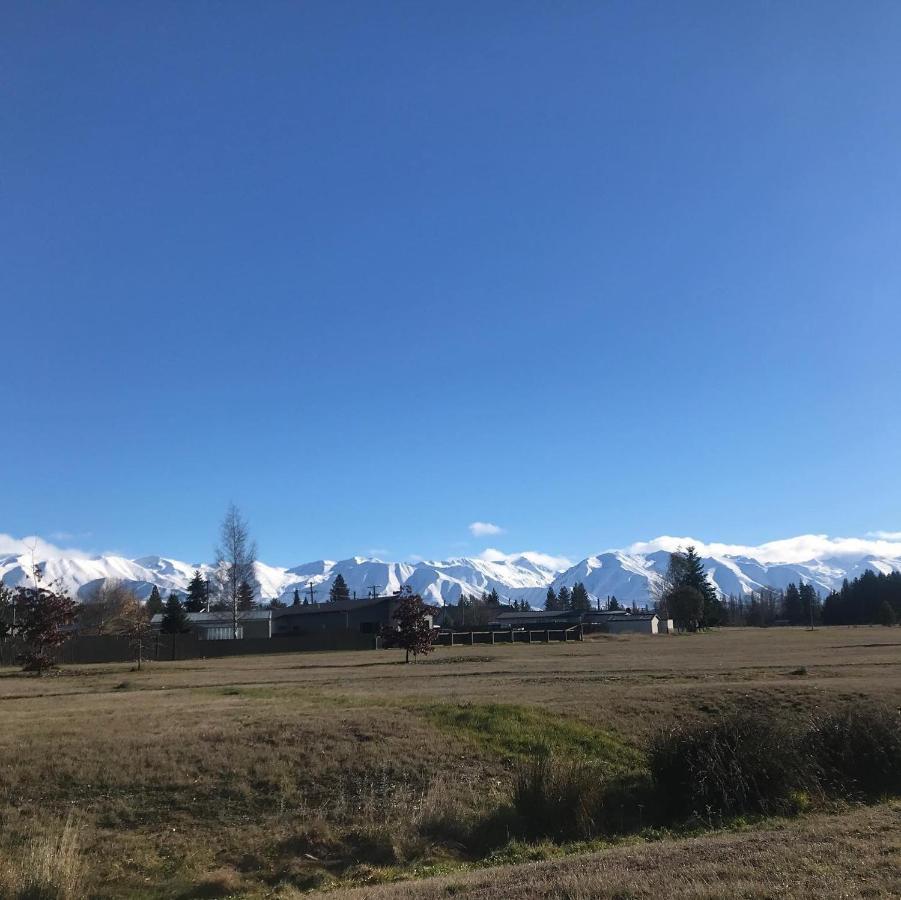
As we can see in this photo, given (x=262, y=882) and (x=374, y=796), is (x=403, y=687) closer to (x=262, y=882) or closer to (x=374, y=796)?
(x=374, y=796)

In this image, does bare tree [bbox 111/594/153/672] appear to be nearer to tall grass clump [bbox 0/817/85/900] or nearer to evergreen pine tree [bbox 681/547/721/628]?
tall grass clump [bbox 0/817/85/900]

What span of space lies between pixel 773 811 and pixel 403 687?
17.8 metres

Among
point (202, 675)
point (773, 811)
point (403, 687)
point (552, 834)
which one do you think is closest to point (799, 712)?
point (773, 811)

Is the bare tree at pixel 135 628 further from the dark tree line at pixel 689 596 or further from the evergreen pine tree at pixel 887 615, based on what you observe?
the evergreen pine tree at pixel 887 615

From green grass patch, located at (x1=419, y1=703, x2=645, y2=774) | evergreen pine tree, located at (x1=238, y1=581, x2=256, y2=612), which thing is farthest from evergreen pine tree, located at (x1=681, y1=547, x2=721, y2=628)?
green grass patch, located at (x1=419, y1=703, x2=645, y2=774)

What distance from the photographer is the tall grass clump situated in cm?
1166

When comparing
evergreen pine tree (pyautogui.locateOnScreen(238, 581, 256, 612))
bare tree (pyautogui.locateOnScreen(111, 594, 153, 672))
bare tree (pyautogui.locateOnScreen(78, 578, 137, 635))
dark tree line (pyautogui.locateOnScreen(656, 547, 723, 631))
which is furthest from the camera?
dark tree line (pyautogui.locateOnScreen(656, 547, 723, 631))

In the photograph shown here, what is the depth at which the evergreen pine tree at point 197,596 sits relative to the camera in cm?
12131

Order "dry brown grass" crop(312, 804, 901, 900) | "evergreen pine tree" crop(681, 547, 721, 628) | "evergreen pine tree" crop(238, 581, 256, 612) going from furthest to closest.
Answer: "evergreen pine tree" crop(681, 547, 721, 628)
"evergreen pine tree" crop(238, 581, 256, 612)
"dry brown grass" crop(312, 804, 901, 900)

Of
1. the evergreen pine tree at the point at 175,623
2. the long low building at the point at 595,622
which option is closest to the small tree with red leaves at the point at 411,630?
the evergreen pine tree at the point at 175,623

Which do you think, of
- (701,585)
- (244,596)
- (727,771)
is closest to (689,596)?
(701,585)

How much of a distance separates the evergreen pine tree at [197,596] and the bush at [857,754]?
11164 cm

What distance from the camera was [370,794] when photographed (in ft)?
55.6

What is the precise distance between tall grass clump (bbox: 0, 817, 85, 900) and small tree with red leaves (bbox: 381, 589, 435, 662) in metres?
38.1
